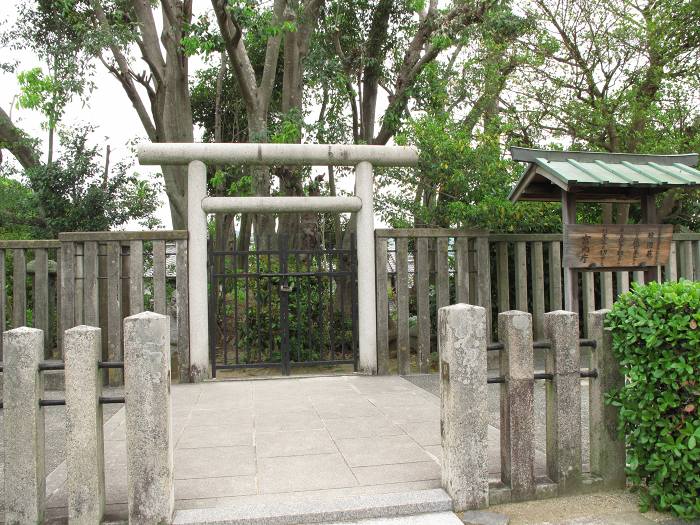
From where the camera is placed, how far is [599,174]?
589cm

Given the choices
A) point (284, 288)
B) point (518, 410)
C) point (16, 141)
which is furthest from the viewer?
point (16, 141)

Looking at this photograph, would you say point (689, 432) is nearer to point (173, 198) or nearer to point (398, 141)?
point (398, 141)

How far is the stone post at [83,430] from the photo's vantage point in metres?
3.23

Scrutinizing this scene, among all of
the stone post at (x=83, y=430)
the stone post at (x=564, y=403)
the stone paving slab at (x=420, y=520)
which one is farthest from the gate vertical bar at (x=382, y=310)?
the stone post at (x=83, y=430)

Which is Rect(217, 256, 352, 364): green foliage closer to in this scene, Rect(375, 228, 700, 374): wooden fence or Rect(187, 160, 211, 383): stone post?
Rect(375, 228, 700, 374): wooden fence

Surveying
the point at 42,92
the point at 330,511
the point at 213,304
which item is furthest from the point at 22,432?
the point at 42,92

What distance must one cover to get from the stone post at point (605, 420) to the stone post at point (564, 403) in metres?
0.15

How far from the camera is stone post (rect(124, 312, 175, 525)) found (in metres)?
3.25

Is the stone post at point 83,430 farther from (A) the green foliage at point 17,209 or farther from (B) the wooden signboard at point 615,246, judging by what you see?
(A) the green foliage at point 17,209

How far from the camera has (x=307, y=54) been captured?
498 inches

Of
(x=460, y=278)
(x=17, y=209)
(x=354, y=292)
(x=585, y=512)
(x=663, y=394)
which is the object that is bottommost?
(x=585, y=512)

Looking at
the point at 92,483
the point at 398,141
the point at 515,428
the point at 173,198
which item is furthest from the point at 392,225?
the point at 92,483

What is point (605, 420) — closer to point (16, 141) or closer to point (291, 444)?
point (291, 444)

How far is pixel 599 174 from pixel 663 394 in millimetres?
3084
